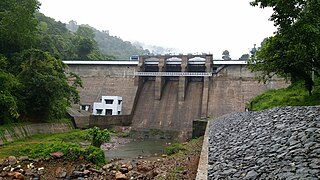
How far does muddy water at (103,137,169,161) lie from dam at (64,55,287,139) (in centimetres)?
399

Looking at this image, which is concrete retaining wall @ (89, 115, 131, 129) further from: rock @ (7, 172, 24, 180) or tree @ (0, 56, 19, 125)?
rock @ (7, 172, 24, 180)

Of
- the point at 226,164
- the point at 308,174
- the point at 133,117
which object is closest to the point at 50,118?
the point at 133,117

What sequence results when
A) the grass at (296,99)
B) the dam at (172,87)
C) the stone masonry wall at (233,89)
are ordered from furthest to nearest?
the dam at (172,87), the stone masonry wall at (233,89), the grass at (296,99)

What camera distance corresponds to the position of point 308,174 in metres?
3.82

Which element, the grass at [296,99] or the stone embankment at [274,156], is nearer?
the stone embankment at [274,156]

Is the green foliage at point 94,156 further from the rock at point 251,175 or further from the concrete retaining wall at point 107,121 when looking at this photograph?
the concrete retaining wall at point 107,121

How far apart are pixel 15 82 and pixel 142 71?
15899 millimetres

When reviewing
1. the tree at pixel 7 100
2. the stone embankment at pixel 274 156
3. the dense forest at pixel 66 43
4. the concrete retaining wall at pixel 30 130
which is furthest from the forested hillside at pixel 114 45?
the stone embankment at pixel 274 156

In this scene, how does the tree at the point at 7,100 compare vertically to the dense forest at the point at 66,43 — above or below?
below

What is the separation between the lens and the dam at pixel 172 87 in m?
27.5

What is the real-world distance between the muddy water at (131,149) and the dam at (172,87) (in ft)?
13.1

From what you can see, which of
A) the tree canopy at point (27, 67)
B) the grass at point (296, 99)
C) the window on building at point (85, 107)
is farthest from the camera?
the window on building at point (85, 107)

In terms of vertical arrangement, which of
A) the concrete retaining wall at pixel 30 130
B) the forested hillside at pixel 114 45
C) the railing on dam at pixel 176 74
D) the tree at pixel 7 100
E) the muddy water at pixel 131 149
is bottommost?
the muddy water at pixel 131 149

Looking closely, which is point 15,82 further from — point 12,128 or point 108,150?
point 108,150
